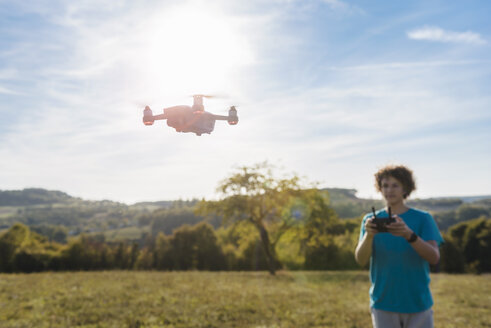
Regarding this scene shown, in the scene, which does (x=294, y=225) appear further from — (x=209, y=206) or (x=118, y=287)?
(x=118, y=287)

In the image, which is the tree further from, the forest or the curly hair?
the curly hair

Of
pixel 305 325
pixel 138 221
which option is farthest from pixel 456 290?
pixel 138 221

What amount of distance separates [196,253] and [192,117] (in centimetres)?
5276

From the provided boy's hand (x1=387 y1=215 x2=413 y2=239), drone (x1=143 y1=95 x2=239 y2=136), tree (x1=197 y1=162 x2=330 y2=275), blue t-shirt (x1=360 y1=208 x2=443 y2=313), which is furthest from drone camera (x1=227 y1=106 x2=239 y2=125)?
tree (x1=197 y1=162 x2=330 y2=275)

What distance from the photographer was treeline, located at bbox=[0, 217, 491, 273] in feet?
147

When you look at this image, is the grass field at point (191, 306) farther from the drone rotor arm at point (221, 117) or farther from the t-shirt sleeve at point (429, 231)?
the drone rotor arm at point (221, 117)

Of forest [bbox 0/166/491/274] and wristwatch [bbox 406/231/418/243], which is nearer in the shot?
wristwatch [bbox 406/231/418/243]

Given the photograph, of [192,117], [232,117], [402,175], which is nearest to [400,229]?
[402,175]

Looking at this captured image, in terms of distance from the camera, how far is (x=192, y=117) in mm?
3240

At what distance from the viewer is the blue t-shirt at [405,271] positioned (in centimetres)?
464

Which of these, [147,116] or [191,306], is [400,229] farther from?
[191,306]

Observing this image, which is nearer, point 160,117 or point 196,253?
point 160,117

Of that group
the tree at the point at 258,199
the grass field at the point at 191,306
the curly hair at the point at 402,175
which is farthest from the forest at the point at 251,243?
the curly hair at the point at 402,175

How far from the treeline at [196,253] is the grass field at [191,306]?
77.7 feet
